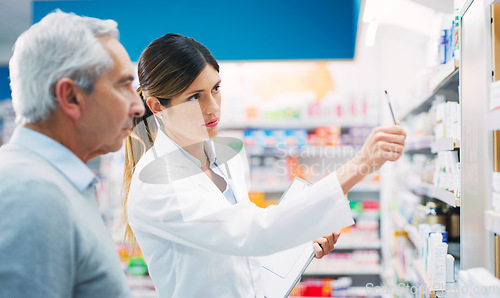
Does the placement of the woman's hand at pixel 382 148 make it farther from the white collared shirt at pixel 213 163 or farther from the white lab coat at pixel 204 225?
the white collared shirt at pixel 213 163

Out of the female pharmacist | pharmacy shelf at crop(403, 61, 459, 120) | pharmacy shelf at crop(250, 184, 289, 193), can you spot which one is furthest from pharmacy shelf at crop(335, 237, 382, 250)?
the female pharmacist

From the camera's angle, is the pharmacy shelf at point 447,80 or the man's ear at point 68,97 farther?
the pharmacy shelf at point 447,80

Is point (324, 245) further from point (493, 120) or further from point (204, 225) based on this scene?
point (493, 120)

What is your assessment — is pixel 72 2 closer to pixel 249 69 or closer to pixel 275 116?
pixel 249 69

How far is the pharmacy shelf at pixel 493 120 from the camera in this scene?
1271 mm

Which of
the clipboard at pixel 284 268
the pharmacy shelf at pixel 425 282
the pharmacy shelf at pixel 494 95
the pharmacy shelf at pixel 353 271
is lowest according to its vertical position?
the pharmacy shelf at pixel 353 271

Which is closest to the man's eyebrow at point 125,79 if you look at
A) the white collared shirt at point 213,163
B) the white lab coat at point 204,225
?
the white lab coat at point 204,225

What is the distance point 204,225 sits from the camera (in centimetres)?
128

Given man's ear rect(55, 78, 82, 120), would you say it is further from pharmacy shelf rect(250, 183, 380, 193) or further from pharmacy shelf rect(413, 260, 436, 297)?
pharmacy shelf rect(250, 183, 380, 193)

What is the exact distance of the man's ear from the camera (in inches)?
38.8

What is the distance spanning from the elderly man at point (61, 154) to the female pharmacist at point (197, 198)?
0.98ft

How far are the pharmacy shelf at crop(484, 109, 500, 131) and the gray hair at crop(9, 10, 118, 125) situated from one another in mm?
1176

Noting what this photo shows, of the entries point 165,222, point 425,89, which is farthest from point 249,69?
point 165,222

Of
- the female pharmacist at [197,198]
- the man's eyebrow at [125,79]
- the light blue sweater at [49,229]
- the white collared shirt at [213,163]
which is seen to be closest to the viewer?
the light blue sweater at [49,229]
